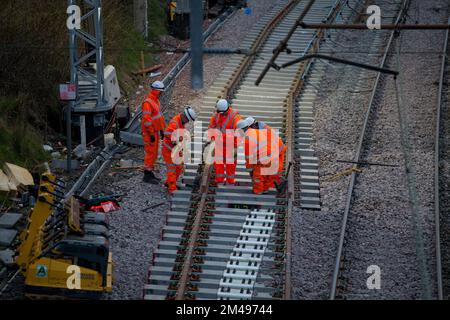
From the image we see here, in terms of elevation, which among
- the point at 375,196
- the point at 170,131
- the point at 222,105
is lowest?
the point at 375,196

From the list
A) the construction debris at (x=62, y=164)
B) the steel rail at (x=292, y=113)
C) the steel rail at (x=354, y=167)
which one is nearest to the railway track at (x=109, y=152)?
the construction debris at (x=62, y=164)

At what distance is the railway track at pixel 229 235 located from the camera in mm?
13797

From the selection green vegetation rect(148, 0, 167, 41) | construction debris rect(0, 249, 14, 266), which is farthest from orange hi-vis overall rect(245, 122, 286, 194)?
green vegetation rect(148, 0, 167, 41)

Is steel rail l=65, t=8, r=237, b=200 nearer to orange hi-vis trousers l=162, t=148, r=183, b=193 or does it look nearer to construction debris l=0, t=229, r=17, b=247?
construction debris l=0, t=229, r=17, b=247

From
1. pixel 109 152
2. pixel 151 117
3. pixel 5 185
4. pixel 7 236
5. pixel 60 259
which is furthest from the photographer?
pixel 109 152

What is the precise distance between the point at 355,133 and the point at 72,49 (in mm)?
6013

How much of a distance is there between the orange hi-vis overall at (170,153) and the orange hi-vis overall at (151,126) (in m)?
0.34

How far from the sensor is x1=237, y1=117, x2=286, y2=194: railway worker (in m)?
16.4

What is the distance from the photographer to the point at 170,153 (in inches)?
672

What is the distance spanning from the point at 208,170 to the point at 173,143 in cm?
88

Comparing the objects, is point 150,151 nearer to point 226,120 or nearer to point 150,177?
point 150,177

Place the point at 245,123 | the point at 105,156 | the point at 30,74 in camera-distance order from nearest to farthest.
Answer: the point at 245,123, the point at 105,156, the point at 30,74

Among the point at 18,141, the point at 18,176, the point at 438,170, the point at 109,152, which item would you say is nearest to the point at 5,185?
the point at 18,176

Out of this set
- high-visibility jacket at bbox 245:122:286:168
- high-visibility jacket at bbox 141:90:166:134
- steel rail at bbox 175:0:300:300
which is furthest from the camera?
high-visibility jacket at bbox 141:90:166:134
